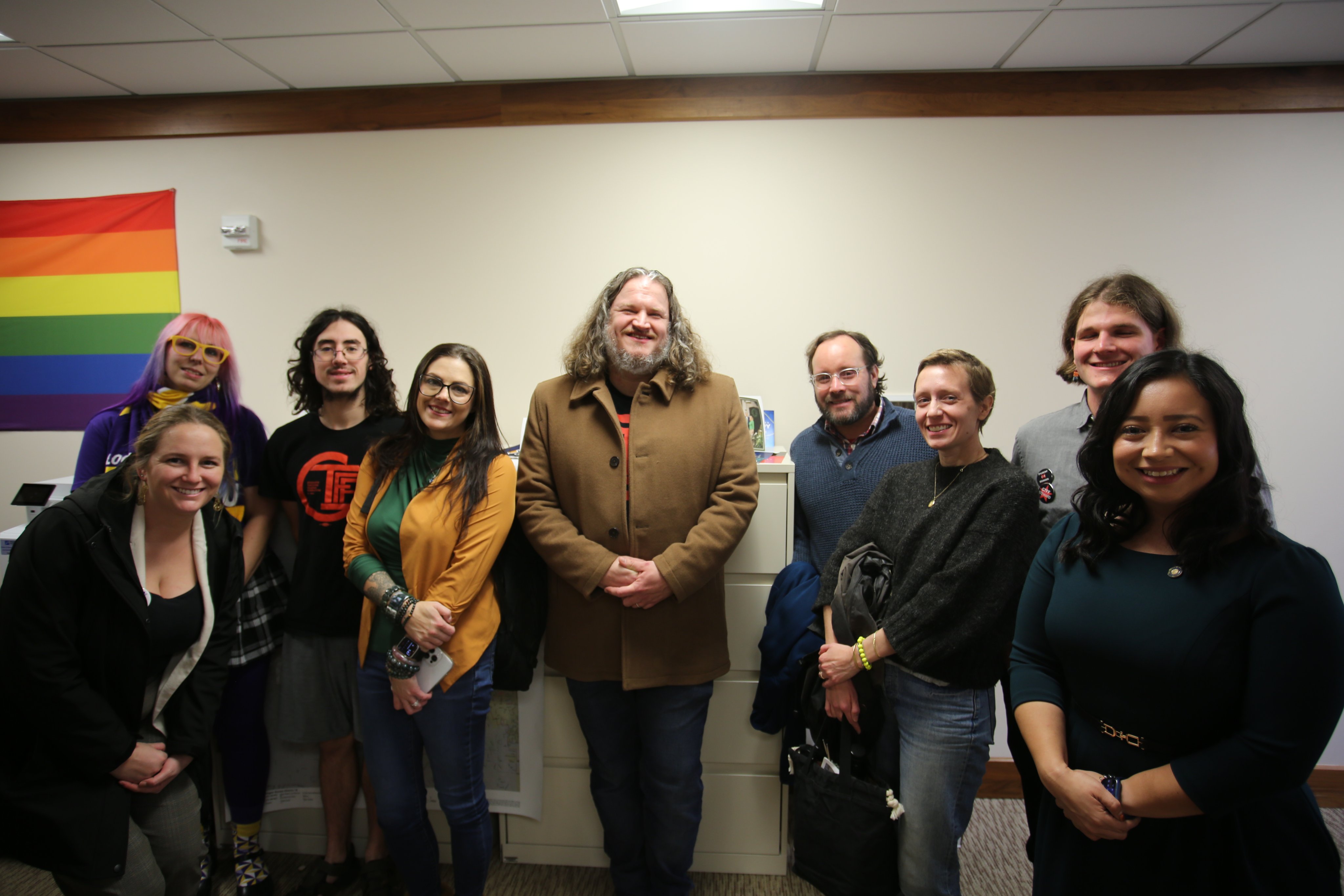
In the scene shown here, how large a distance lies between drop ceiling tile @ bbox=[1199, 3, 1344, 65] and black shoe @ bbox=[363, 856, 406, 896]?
158 inches

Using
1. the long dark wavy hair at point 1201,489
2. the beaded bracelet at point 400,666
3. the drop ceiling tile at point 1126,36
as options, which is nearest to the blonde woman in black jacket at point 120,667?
the beaded bracelet at point 400,666

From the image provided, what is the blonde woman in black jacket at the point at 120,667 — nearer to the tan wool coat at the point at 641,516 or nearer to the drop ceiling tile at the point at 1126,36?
the tan wool coat at the point at 641,516

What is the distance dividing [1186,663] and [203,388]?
2540mm

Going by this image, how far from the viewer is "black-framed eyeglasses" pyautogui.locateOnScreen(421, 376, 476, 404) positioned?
1.63m

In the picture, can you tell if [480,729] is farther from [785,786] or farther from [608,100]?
[608,100]

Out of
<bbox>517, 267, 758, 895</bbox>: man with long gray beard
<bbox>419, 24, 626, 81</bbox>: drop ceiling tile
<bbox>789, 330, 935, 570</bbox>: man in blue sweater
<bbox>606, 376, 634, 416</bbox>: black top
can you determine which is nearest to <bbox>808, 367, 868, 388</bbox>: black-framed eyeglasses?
<bbox>789, 330, 935, 570</bbox>: man in blue sweater

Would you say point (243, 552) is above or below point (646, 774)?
above

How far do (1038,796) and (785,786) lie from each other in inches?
30.7

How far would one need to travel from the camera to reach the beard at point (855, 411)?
183 centimetres

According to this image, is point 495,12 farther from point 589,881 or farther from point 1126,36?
point 589,881

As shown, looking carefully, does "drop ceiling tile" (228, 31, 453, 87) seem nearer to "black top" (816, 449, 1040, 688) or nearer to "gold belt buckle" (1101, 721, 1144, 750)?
"black top" (816, 449, 1040, 688)

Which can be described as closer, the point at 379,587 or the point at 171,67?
the point at 379,587

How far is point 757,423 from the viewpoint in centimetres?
213

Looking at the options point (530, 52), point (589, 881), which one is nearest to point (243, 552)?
point (589, 881)
